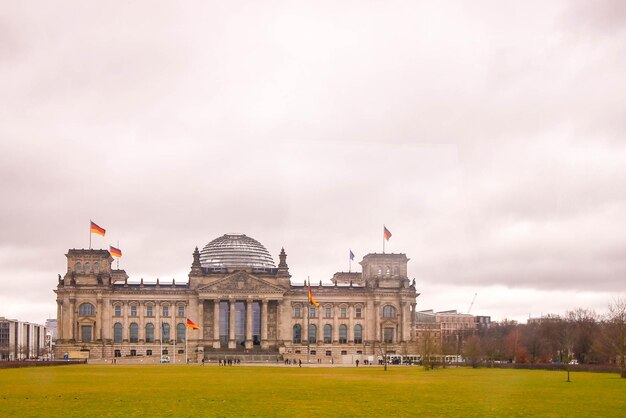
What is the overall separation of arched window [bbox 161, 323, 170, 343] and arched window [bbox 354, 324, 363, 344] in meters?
38.8

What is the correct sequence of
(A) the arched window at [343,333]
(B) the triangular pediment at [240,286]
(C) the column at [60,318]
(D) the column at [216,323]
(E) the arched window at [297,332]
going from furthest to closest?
1. (A) the arched window at [343,333]
2. (E) the arched window at [297,332]
3. (B) the triangular pediment at [240,286]
4. (D) the column at [216,323]
5. (C) the column at [60,318]

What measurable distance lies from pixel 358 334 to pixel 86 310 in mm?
56203

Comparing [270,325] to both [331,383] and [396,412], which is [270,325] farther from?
[396,412]

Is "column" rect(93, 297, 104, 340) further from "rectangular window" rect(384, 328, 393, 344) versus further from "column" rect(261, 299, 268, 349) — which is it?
"rectangular window" rect(384, 328, 393, 344)

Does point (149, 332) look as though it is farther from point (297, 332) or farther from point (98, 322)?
point (297, 332)

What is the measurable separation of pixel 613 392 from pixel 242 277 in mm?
117738

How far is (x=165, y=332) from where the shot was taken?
16838cm

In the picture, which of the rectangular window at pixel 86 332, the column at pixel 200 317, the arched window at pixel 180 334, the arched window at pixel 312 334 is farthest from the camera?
the arched window at pixel 312 334

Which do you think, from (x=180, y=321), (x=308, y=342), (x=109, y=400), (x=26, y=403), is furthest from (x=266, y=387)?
(x=180, y=321)

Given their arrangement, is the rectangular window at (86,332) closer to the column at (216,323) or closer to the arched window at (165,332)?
the arched window at (165,332)

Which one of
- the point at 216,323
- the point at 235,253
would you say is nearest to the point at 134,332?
the point at 216,323

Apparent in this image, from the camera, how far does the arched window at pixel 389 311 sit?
565ft

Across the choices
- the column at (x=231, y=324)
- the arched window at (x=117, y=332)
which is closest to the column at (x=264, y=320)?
the column at (x=231, y=324)

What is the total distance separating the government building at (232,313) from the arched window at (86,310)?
0.20 metres
